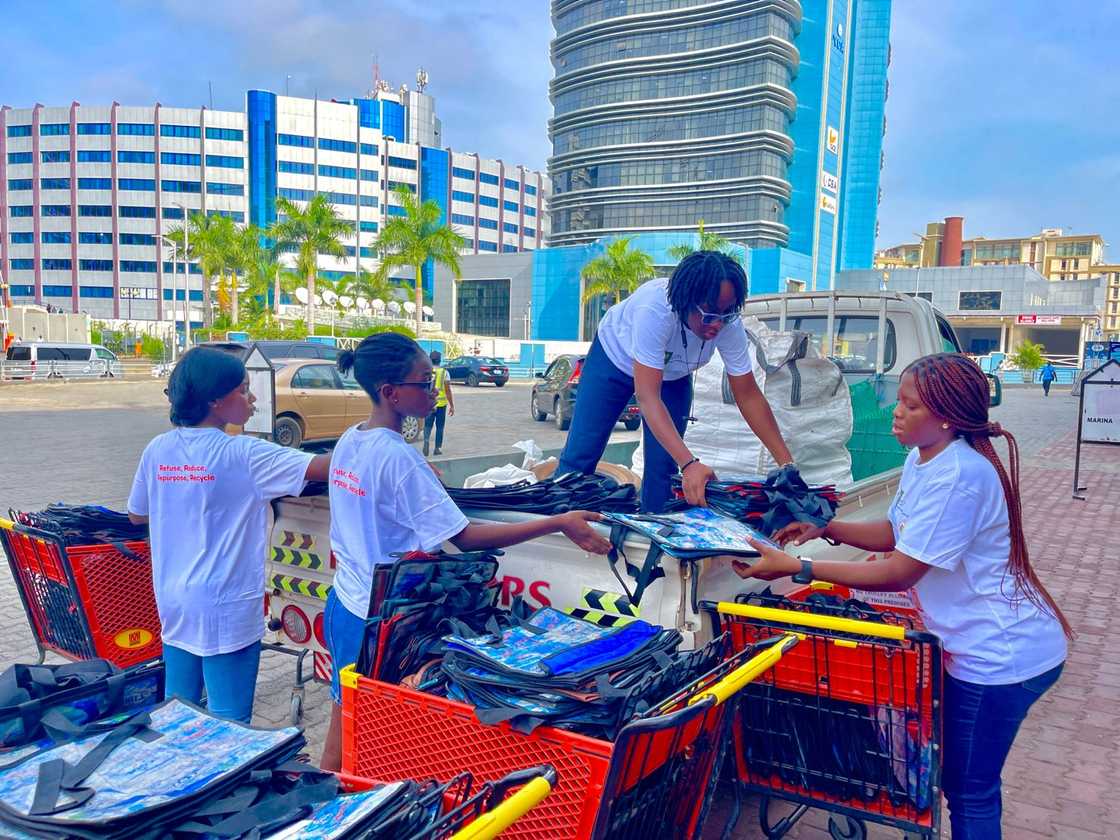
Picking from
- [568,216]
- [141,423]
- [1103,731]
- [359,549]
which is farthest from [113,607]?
[568,216]

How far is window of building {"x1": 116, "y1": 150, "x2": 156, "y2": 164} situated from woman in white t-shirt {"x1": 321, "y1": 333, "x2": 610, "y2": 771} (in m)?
91.0

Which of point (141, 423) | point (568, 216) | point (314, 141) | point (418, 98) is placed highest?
point (418, 98)

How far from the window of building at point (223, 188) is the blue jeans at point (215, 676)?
8886cm

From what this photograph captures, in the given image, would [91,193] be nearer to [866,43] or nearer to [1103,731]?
[866,43]

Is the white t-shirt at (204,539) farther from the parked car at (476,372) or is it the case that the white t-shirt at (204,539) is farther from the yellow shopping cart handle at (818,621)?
the parked car at (476,372)

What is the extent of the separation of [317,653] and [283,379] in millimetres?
11954

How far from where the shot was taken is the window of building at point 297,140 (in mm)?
82312

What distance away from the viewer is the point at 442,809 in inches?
62.8

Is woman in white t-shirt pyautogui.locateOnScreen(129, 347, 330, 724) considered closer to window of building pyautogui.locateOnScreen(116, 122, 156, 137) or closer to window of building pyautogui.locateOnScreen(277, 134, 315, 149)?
window of building pyautogui.locateOnScreen(277, 134, 315, 149)

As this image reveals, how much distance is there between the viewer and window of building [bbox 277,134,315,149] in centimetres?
8231

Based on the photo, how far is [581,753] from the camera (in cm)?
173

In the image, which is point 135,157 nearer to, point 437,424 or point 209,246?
point 209,246

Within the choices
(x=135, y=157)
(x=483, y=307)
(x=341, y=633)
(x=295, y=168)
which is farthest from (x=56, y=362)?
(x=135, y=157)

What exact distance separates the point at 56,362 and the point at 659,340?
128ft
